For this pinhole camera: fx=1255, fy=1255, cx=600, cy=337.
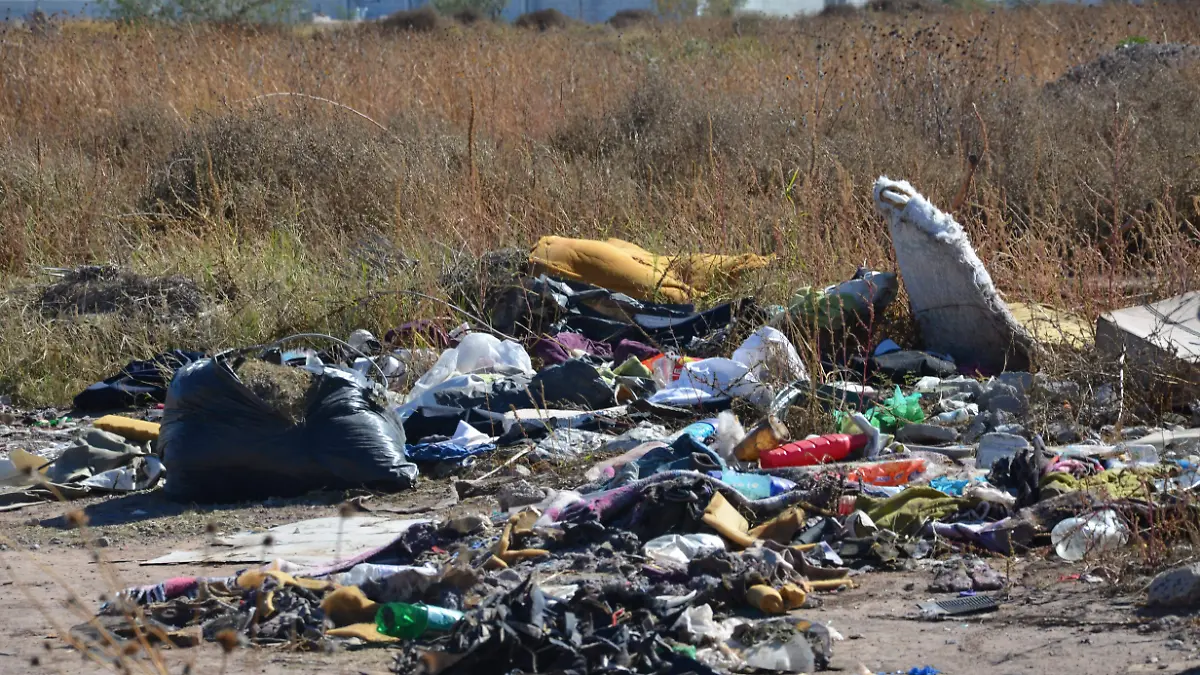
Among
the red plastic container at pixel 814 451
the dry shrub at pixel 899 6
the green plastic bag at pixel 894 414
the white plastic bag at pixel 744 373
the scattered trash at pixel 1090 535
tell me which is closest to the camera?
the scattered trash at pixel 1090 535

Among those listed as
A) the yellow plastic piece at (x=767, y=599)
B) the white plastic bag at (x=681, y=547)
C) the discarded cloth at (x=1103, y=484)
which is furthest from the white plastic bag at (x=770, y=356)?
the yellow plastic piece at (x=767, y=599)

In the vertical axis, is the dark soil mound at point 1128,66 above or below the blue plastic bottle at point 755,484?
above

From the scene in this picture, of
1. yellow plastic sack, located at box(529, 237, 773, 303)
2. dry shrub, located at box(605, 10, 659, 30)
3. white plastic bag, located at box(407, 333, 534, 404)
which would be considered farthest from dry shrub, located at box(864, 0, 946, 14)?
white plastic bag, located at box(407, 333, 534, 404)

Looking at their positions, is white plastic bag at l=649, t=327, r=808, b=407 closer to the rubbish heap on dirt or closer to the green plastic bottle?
the rubbish heap on dirt

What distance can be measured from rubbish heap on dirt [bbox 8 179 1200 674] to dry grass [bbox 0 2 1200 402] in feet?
2.00

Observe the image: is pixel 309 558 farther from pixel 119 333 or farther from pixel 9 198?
pixel 9 198

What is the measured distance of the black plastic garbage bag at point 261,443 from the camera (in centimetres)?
Result: 477

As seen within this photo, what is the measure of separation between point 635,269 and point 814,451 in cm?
266

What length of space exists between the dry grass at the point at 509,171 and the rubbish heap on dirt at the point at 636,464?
0.61m

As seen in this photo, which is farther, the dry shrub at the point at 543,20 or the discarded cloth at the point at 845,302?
the dry shrub at the point at 543,20

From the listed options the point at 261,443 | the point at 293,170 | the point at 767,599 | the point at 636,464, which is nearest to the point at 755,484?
the point at 636,464

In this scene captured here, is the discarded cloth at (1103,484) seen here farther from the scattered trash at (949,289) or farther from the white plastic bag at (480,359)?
the white plastic bag at (480,359)

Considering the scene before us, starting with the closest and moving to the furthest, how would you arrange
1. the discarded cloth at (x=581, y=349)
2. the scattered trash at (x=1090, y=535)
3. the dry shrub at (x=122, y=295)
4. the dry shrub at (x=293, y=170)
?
the scattered trash at (x=1090, y=535) → the discarded cloth at (x=581, y=349) → the dry shrub at (x=122, y=295) → the dry shrub at (x=293, y=170)

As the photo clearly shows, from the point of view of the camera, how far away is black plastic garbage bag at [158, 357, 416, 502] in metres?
4.77
